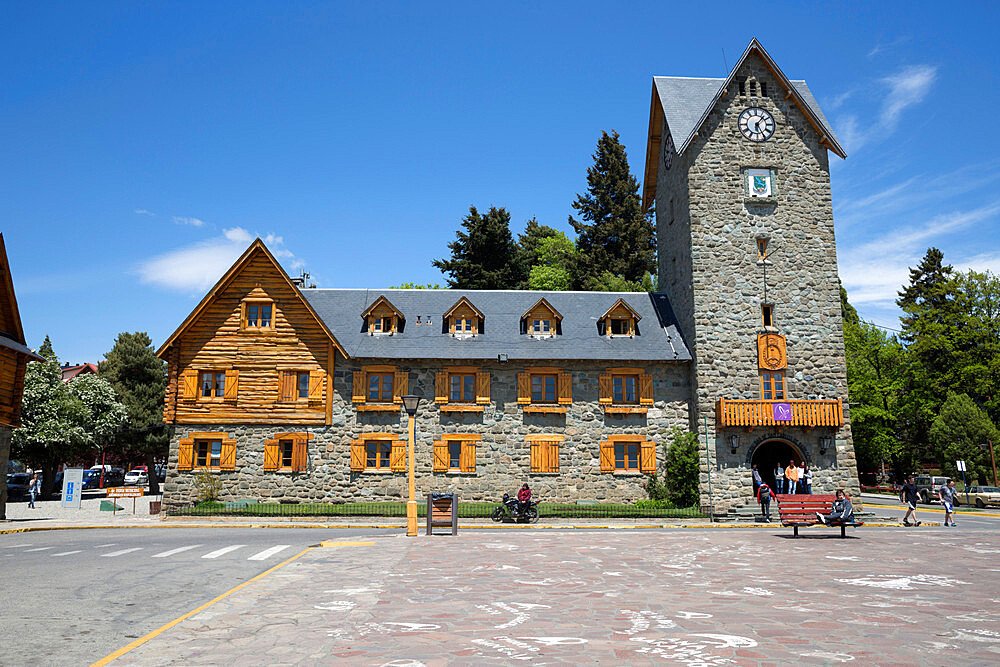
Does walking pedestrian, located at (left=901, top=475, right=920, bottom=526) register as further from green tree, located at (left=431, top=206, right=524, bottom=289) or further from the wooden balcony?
green tree, located at (left=431, top=206, right=524, bottom=289)

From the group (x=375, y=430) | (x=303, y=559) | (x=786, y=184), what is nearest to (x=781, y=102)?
(x=786, y=184)

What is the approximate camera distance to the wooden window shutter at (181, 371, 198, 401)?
109 feet

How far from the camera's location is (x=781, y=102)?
35.0 metres

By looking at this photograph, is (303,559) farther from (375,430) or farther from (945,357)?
(945,357)

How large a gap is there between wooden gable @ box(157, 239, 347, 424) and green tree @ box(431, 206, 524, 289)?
26.0 meters

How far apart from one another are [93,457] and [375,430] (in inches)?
2019

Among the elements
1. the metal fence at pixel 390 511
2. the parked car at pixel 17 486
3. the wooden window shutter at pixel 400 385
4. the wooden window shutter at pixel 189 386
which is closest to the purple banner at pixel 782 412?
the metal fence at pixel 390 511

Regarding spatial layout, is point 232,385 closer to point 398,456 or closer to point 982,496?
point 398,456

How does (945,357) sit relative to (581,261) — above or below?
below

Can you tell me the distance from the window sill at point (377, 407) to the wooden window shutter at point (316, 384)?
1871mm

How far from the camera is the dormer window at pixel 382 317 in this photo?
1389 inches

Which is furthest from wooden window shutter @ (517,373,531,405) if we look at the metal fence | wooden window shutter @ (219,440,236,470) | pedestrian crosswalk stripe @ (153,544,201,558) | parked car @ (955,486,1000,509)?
parked car @ (955,486,1000,509)

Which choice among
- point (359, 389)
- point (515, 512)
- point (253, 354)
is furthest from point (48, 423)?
point (515, 512)

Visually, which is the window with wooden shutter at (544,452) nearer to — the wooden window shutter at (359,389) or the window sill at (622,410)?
the window sill at (622,410)
